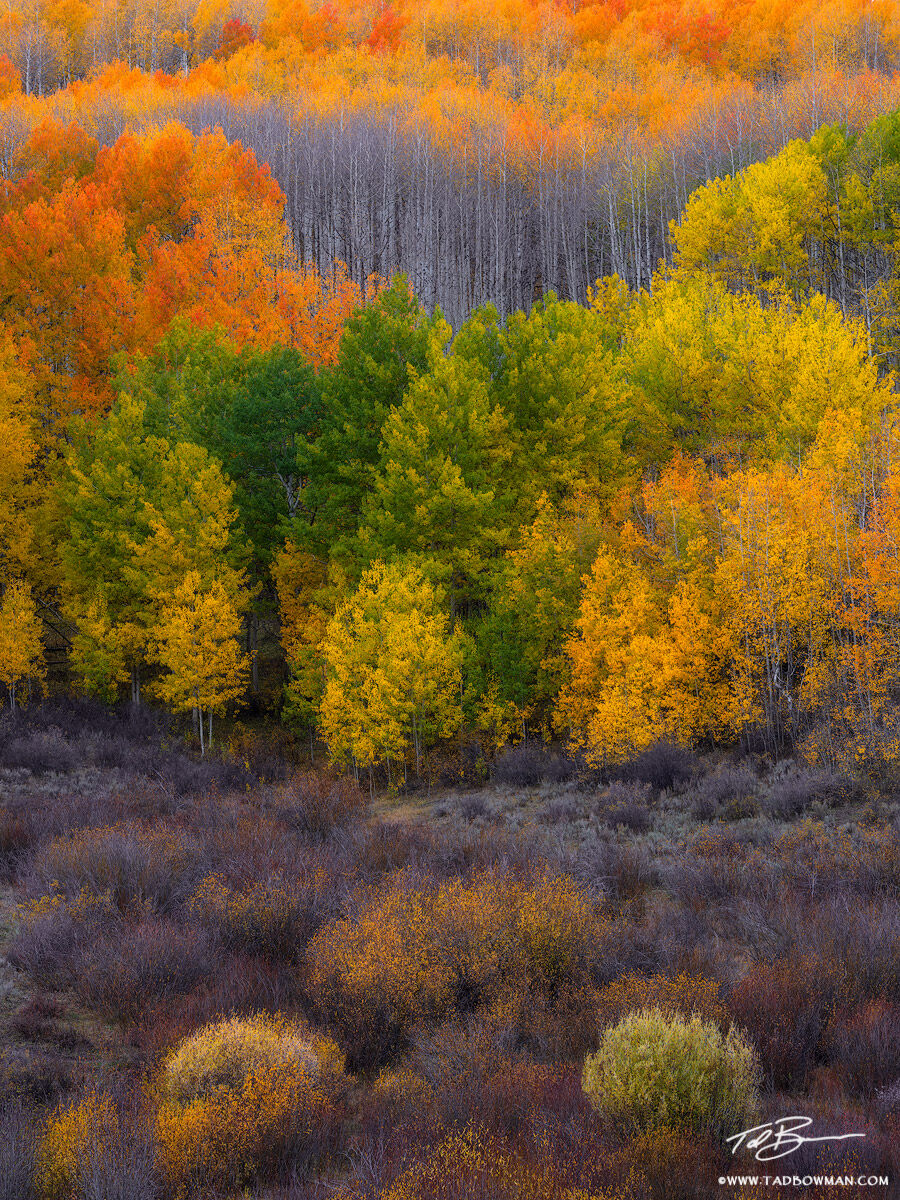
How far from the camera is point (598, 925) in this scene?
7.75m

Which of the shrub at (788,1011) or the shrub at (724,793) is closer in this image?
the shrub at (788,1011)

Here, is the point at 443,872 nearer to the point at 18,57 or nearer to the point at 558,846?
the point at 558,846

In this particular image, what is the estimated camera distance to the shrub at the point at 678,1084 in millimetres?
4543

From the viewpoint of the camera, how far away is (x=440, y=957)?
7.12 meters

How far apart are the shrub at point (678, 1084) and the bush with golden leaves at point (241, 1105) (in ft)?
5.64

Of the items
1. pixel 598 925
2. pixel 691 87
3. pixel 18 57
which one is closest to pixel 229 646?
pixel 598 925

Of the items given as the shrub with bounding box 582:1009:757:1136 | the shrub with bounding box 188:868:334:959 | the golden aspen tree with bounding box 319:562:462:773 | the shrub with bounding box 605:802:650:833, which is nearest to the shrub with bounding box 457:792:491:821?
the golden aspen tree with bounding box 319:562:462:773

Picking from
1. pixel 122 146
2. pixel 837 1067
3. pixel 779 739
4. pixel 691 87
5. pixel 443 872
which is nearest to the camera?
pixel 837 1067

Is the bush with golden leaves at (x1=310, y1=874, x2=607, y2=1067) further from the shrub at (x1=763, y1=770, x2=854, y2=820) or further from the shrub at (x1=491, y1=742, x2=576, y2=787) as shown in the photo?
the shrub at (x1=491, y1=742, x2=576, y2=787)

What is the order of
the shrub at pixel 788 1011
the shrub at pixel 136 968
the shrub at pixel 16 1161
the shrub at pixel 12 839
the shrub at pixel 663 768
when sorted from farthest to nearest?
the shrub at pixel 663 768 → the shrub at pixel 12 839 → the shrub at pixel 136 968 → the shrub at pixel 788 1011 → the shrub at pixel 16 1161

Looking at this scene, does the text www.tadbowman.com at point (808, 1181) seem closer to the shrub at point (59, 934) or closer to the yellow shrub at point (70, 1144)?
the yellow shrub at point (70, 1144)

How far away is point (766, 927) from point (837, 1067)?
2.60 m

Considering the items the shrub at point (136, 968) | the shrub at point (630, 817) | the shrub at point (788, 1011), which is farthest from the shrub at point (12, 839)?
the shrub at point (788, 1011)
